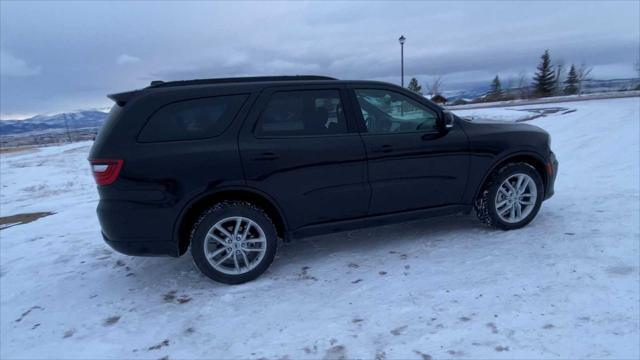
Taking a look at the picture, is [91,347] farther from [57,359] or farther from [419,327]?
[419,327]

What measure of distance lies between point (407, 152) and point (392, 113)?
0.46 m

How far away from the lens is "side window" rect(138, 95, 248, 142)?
325 cm

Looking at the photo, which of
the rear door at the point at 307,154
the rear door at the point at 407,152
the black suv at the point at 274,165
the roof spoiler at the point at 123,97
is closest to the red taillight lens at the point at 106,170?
the black suv at the point at 274,165

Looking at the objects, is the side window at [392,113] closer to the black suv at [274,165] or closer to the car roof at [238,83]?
the black suv at [274,165]

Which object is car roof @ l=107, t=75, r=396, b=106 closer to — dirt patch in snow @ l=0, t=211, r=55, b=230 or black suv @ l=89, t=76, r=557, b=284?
black suv @ l=89, t=76, r=557, b=284

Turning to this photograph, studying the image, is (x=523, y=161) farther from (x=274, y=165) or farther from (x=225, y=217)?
(x=225, y=217)

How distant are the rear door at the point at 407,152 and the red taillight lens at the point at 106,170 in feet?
7.24

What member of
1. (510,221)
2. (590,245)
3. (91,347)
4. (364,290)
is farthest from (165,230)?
(590,245)

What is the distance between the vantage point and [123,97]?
3.31 metres

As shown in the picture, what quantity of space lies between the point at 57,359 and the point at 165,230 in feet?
3.78

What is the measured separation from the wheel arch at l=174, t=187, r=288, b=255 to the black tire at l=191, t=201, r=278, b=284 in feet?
0.22

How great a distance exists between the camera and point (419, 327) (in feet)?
8.80

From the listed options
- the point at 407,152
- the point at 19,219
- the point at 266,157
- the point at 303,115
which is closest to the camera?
the point at 266,157

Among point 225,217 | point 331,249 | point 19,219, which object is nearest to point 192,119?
point 225,217
